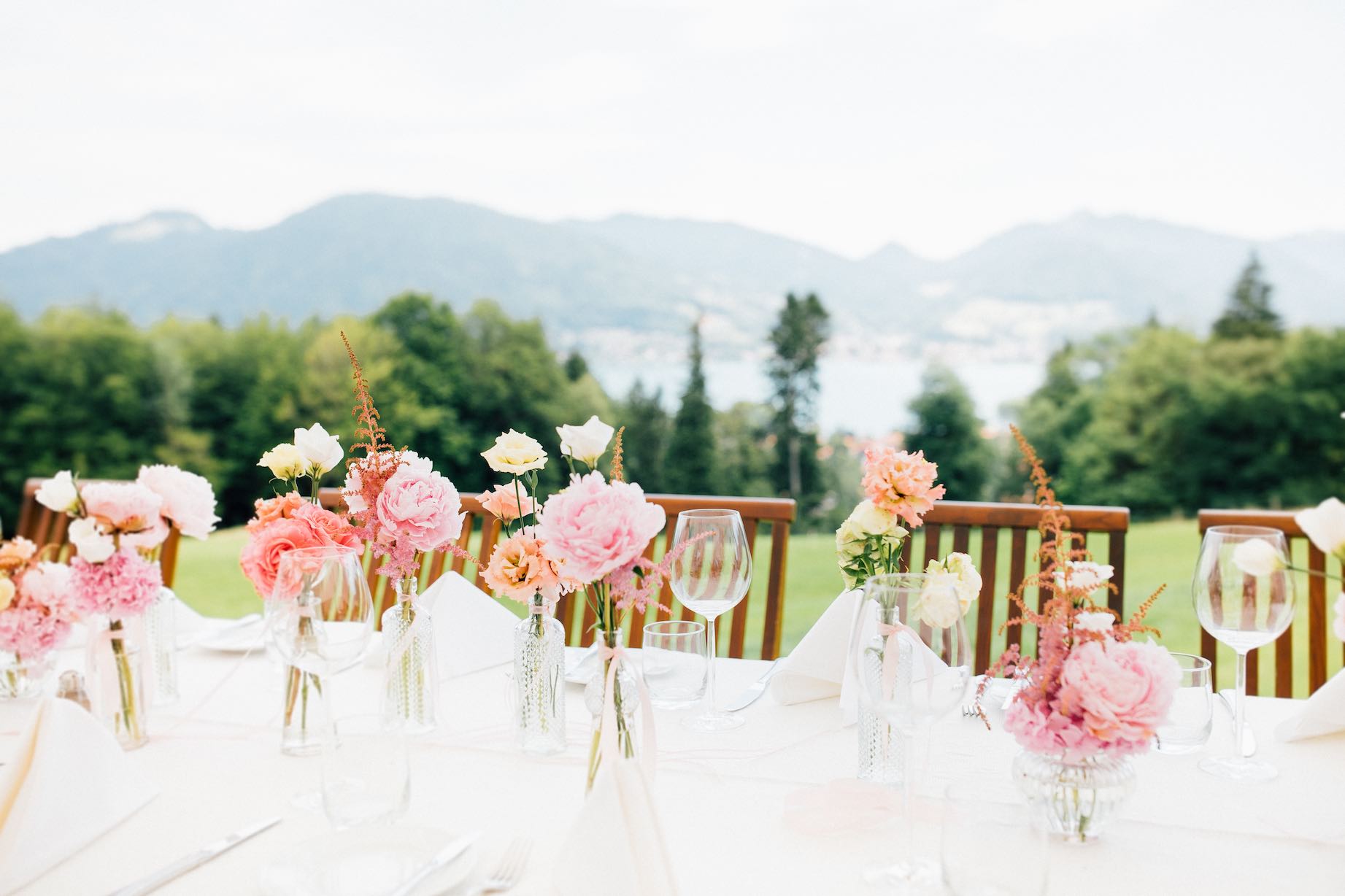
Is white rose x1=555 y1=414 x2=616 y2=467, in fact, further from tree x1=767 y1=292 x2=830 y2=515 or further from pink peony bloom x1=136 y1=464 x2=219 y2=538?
tree x1=767 y1=292 x2=830 y2=515

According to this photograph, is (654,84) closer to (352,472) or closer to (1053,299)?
(1053,299)

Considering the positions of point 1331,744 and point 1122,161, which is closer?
point 1331,744

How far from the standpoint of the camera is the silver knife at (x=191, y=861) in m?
0.88

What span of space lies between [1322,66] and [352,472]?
11261 millimetres

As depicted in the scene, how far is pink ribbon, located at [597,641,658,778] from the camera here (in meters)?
0.97

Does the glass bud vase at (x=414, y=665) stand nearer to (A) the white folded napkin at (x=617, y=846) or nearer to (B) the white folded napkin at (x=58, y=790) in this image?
(B) the white folded napkin at (x=58, y=790)

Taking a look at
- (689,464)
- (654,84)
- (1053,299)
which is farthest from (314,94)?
(1053,299)

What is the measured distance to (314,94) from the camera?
32.7 ft

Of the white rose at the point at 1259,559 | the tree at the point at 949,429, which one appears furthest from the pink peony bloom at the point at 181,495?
the tree at the point at 949,429

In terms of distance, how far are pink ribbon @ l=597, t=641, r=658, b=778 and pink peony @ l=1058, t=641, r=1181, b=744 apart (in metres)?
0.40

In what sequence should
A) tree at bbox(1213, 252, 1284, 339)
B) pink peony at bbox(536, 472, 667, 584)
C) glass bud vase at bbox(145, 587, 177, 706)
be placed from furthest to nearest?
tree at bbox(1213, 252, 1284, 339)
glass bud vase at bbox(145, 587, 177, 706)
pink peony at bbox(536, 472, 667, 584)

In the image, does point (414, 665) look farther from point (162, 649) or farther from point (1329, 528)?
point (1329, 528)

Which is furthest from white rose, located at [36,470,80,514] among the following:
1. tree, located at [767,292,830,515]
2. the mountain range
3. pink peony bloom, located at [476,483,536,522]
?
the mountain range

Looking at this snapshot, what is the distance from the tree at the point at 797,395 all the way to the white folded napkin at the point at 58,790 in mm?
9083
